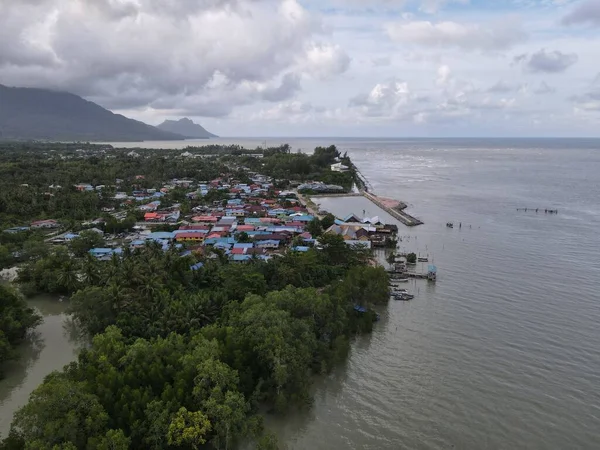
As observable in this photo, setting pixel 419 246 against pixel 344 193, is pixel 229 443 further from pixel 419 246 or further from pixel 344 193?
pixel 344 193

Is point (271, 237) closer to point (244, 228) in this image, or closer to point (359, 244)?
point (244, 228)

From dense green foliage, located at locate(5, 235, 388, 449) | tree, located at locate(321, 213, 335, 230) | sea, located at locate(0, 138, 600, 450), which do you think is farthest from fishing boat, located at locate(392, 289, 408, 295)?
tree, located at locate(321, 213, 335, 230)

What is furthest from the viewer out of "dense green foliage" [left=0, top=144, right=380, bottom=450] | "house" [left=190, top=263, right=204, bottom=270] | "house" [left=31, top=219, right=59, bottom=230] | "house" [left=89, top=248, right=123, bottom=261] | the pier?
the pier

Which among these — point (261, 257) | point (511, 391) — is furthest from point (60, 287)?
point (511, 391)

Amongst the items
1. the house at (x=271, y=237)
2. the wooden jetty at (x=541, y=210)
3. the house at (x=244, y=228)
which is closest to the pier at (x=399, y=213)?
the wooden jetty at (x=541, y=210)

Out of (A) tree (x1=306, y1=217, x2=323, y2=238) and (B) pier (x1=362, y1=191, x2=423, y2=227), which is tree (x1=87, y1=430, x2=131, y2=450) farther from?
(B) pier (x1=362, y1=191, x2=423, y2=227)

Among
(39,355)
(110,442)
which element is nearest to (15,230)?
(39,355)
